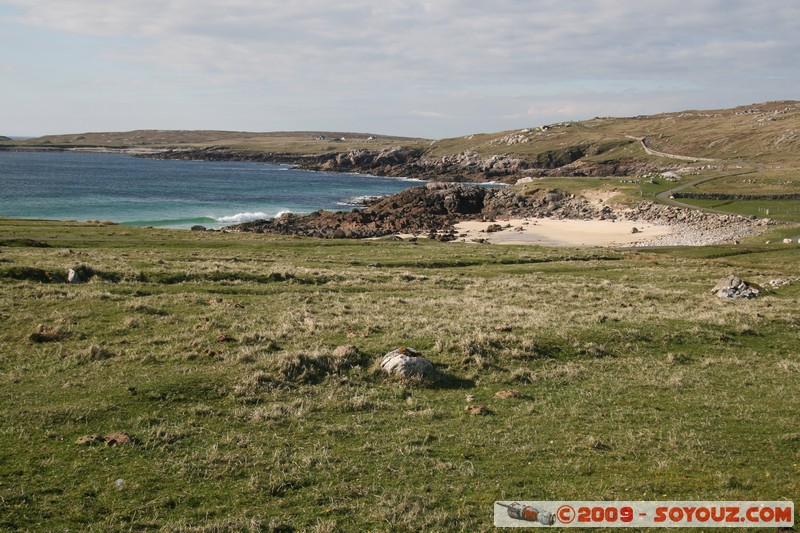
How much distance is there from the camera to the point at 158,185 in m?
163

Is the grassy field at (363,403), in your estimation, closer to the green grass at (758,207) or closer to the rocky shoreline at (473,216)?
the rocky shoreline at (473,216)

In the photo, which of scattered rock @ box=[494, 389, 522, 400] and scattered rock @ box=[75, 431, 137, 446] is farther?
scattered rock @ box=[494, 389, 522, 400]

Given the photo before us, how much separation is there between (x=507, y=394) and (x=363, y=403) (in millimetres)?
4298

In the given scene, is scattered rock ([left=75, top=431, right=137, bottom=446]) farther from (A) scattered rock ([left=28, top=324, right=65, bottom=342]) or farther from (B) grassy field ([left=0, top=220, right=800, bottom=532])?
(A) scattered rock ([left=28, top=324, right=65, bottom=342])

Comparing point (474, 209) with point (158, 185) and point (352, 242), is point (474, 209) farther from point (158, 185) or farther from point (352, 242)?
point (158, 185)

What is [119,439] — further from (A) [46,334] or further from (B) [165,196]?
(B) [165,196]

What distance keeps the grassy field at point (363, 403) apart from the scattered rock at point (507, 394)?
131mm

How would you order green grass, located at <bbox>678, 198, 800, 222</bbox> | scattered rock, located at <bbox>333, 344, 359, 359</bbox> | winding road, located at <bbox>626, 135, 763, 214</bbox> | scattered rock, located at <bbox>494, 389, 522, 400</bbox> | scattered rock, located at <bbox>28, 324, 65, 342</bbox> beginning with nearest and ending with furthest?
scattered rock, located at <bbox>494, 389, 522, 400</bbox>
scattered rock, located at <bbox>333, 344, 359, 359</bbox>
scattered rock, located at <bbox>28, 324, 65, 342</bbox>
green grass, located at <bbox>678, 198, 800, 222</bbox>
winding road, located at <bbox>626, 135, 763, 214</bbox>

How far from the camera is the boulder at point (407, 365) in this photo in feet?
55.5

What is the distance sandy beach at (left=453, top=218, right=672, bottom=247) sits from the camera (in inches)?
3115

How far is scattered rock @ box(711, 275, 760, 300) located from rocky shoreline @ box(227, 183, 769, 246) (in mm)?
40417


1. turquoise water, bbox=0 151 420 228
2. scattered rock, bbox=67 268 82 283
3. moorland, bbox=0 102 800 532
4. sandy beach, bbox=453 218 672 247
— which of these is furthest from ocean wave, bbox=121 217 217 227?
scattered rock, bbox=67 268 82 283

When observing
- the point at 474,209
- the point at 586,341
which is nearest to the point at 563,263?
the point at 586,341

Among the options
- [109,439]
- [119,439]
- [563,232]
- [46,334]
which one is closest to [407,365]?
[119,439]
